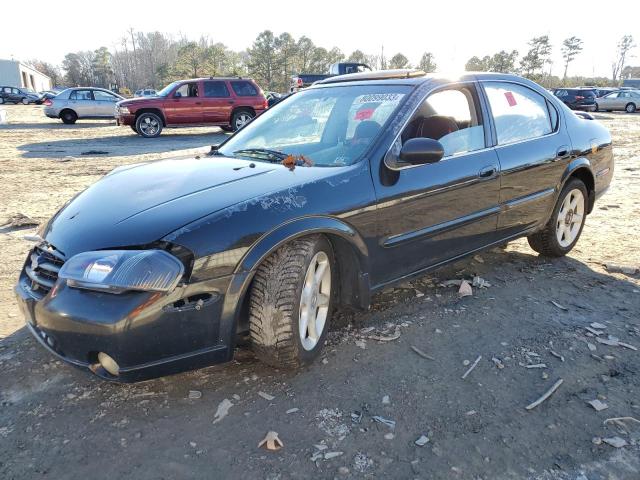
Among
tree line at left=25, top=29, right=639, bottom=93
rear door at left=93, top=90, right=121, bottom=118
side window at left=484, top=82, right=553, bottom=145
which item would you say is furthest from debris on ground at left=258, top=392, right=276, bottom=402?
tree line at left=25, top=29, right=639, bottom=93

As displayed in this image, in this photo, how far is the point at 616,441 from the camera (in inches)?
89.3

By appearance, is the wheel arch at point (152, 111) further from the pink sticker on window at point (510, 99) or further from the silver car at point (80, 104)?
the pink sticker on window at point (510, 99)

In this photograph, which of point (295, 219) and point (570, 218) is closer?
point (295, 219)

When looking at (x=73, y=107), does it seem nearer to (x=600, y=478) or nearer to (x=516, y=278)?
(x=516, y=278)

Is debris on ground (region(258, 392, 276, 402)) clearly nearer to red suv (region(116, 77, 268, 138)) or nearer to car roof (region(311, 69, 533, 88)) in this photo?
car roof (region(311, 69, 533, 88))

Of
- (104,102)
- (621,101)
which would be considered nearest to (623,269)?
(104,102)

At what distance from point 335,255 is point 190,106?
1448 cm

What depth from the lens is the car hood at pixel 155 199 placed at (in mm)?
2357

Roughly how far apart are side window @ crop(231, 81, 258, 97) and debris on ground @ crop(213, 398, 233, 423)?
1531cm

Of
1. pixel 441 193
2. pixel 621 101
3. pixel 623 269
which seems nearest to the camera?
pixel 441 193

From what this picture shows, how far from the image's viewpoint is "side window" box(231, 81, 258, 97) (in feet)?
54.6

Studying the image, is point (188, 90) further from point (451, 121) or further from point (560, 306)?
point (560, 306)

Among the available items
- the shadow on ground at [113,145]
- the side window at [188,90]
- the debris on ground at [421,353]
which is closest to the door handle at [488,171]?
the debris on ground at [421,353]

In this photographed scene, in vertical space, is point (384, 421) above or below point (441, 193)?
below
